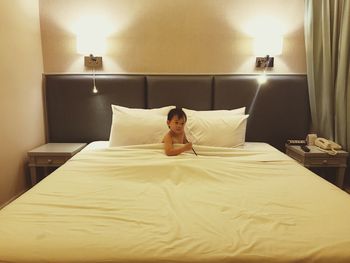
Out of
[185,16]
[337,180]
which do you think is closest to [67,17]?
[185,16]

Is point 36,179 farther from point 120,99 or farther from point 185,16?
point 185,16

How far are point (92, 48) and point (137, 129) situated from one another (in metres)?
1.01

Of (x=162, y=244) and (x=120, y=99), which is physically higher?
(x=120, y=99)

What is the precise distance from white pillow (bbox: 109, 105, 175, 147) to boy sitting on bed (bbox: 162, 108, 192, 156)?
20 cm

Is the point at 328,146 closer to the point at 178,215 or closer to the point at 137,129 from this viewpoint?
the point at 137,129

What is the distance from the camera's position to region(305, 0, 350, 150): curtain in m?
2.48

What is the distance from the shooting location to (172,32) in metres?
2.79

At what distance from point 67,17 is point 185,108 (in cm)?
149

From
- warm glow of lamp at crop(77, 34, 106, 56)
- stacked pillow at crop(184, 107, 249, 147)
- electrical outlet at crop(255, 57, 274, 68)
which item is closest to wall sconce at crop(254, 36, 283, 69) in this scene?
electrical outlet at crop(255, 57, 274, 68)

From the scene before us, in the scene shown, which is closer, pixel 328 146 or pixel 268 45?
pixel 328 146

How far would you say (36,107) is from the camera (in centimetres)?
274

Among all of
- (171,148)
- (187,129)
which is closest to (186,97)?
(187,129)

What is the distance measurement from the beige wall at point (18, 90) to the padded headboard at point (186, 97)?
0.60 ft

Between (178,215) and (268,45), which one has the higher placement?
(268,45)
